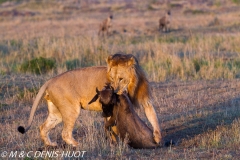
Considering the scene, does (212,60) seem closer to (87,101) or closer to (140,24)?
(87,101)

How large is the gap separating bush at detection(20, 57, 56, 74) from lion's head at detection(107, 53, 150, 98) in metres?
7.71

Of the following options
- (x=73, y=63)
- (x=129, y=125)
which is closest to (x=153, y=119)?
(x=129, y=125)

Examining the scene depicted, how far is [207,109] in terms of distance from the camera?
1040 cm

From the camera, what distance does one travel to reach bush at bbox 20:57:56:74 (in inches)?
598

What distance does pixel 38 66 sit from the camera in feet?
49.2

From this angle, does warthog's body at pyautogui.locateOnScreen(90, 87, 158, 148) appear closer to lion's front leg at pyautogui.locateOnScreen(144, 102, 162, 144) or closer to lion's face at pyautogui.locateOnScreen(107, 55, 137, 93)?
lion's front leg at pyautogui.locateOnScreen(144, 102, 162, 144)

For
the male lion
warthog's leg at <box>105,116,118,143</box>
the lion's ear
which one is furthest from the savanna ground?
the lion's ear

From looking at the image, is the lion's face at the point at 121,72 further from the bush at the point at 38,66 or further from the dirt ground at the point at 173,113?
the bush at the point at 38,66

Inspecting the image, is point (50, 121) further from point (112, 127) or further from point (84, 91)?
point (112, 127)

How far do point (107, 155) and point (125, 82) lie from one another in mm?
1076

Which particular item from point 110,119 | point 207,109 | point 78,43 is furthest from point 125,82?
point 78,43

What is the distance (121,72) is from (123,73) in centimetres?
3

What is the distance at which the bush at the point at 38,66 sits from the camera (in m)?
15.2

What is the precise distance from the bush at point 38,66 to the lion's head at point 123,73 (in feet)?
25.3
